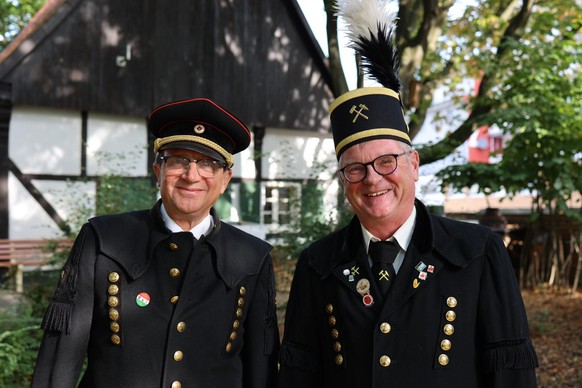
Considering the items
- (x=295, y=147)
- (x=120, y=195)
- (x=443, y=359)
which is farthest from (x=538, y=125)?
(x=295, y=147)

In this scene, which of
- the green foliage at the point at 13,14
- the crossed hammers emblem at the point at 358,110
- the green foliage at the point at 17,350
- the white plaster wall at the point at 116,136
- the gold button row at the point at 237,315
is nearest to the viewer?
the crossed hammers emblem at the point at 358,110

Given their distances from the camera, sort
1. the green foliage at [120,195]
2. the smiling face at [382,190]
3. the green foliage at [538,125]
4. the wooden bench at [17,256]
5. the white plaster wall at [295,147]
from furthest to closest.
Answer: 1. the white plaster wall at [295,147]
2. the wooden bench at [17,256]
3. the green foliage at [538,125]
4. the green foliage at [120,195]
5. the smiling face at [382,190]

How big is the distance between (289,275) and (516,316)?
18.9 feet

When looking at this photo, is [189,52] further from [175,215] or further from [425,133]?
[425,133]

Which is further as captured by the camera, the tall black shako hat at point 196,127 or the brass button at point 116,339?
the tall black shako hat at point 196,127

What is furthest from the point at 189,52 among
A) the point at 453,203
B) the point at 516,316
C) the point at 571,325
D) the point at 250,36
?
the point at 453,203

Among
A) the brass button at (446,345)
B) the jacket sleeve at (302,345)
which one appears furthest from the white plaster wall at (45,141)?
the brass button at (446,345)

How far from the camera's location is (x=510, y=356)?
2.10m

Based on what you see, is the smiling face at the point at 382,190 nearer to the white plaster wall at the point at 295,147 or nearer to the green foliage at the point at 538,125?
the green foliage at the point at 538,125

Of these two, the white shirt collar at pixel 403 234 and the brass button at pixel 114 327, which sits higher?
the white shirt collar at pixel 403 234

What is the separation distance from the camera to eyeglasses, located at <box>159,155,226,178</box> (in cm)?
253

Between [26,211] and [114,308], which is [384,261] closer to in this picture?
[114,308]

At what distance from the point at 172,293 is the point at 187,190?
0.44 meters

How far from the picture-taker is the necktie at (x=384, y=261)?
7.55 ft
